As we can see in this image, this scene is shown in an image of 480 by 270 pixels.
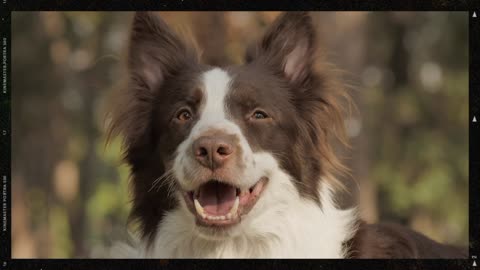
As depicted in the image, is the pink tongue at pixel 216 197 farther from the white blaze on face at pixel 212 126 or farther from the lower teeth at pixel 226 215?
the white blaze on face at pixel 212 126

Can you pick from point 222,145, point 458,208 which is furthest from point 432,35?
point 222,145

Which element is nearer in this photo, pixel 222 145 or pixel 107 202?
pixel 222 145

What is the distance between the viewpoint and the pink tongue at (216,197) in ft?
17.4

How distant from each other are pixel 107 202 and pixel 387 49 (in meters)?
8.35

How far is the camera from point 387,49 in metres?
17.6

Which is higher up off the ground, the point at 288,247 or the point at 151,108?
the point at 151,108

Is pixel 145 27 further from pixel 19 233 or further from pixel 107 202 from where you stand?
pixel 107 202

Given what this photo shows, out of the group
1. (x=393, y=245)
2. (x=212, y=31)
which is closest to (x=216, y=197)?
(x=393, y=245)

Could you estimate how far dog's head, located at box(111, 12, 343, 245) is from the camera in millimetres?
5250

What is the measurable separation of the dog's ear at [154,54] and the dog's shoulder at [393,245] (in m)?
2.23

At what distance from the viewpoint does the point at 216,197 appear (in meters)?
5.34

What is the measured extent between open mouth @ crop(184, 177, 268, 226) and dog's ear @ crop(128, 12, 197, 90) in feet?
4.38
